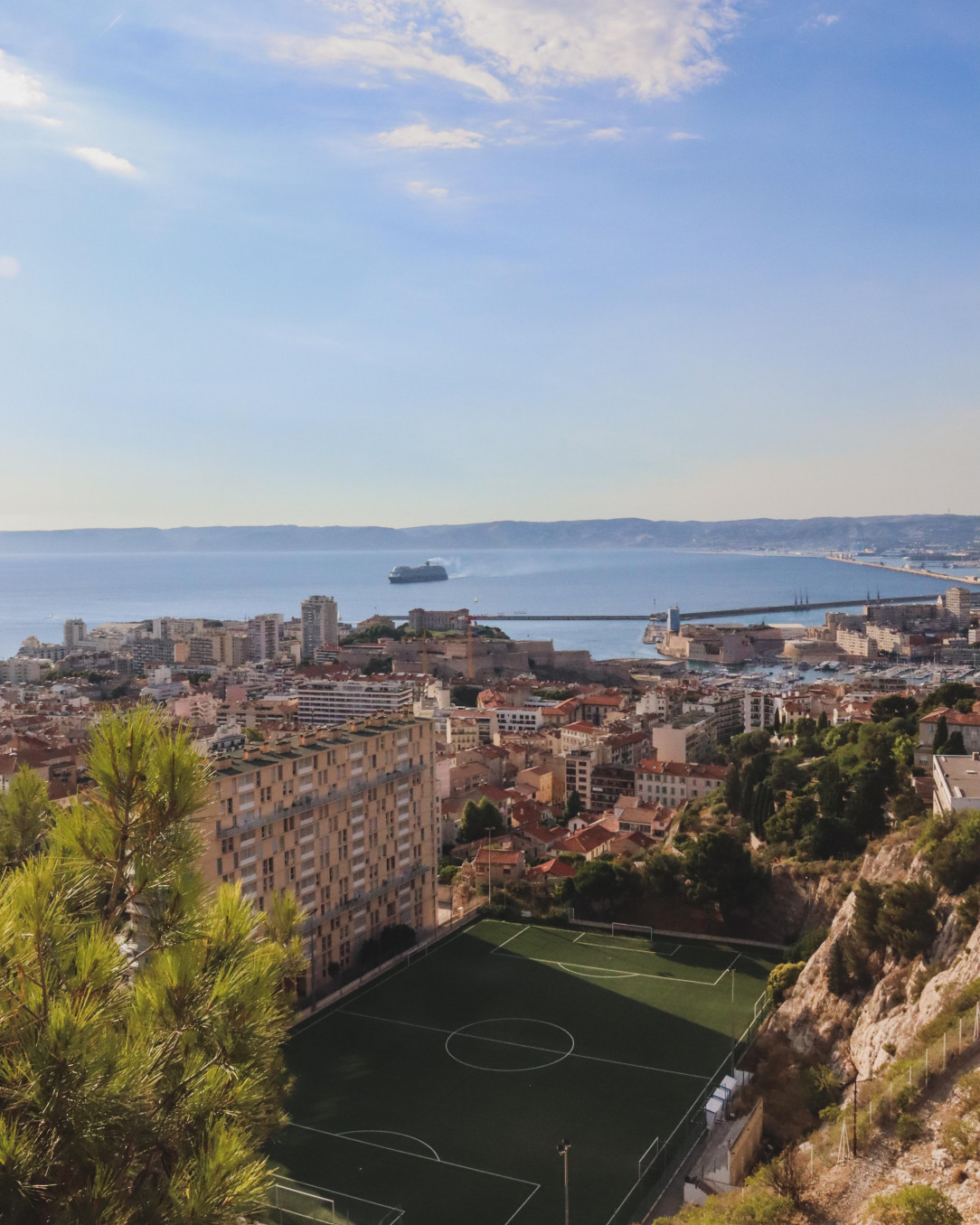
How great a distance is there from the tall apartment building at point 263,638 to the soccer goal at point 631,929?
109ft

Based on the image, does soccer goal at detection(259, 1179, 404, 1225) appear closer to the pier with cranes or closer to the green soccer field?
the green soccer field

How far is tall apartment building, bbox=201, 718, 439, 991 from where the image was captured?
1002 cm

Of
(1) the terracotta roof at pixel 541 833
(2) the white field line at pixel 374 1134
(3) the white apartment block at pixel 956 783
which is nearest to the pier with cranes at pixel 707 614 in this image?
(1) the terracotta roof at pixel 541 833

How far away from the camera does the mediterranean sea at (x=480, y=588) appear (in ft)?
214

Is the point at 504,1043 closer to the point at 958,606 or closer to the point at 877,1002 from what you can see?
the point at 877,1002

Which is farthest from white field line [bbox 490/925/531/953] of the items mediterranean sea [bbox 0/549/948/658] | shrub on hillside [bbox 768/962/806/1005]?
mediterranean sea [bbox 0/549/948/658]

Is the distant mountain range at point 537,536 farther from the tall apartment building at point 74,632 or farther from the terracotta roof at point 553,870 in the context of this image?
the terracotta roof at point 553,870

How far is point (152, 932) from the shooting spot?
2.08 m

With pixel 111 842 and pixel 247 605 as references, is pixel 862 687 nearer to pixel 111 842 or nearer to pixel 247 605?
pixel 111 842

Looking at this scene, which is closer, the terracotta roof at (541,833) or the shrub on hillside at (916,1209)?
the shrub on hillside at (916,1209)

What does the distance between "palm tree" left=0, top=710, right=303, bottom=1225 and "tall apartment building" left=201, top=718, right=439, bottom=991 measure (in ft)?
24.3

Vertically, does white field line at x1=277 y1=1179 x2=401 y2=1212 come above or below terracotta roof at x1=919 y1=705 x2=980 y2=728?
below

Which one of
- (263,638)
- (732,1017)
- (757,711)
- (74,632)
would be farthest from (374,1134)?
(74,632)

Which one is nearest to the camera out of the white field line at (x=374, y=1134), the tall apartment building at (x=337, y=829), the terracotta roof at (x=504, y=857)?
the white field line at (x=374, y=1134)
